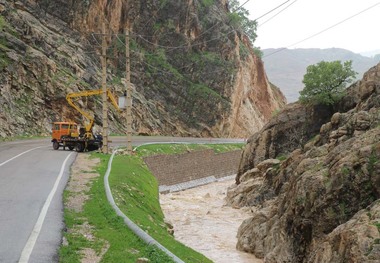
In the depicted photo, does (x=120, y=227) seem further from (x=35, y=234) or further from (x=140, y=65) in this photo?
(x=140, y=65)

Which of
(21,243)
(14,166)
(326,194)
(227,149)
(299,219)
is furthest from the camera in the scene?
(227,149)

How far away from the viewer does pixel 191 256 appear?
1063 cm

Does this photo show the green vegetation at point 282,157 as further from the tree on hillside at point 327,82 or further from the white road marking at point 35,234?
the white road marking at point 35,234

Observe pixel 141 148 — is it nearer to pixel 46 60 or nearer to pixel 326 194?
pixel 46 60

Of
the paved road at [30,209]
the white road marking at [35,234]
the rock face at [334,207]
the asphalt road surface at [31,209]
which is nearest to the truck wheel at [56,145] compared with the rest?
the asphalt road surface at [31,209]

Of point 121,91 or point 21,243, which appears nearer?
point 21,243

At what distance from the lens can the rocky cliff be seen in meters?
46.0

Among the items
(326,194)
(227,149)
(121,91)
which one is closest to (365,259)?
(326,194)

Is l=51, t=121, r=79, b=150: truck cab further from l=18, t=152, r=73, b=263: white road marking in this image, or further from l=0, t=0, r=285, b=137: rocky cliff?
l=18, t=152, r=73, b=263: white road marking

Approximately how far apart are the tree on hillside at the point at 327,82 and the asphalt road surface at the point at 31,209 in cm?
1988

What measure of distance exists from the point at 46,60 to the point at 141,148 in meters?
19.5

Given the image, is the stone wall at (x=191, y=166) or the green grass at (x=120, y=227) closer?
the green grass at (x=120, y=227)

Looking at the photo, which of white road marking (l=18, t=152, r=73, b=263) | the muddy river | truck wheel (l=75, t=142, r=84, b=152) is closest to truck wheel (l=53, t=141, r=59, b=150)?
truck wheel (l=75, t=142, r=84, b=152)

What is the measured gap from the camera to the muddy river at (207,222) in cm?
1842
